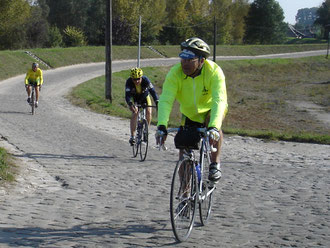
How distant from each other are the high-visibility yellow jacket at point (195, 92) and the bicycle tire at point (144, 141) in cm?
523

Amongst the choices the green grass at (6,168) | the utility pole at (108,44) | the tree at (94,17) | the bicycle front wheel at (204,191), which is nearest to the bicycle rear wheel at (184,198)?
the bicycle front wheel at (204,191)

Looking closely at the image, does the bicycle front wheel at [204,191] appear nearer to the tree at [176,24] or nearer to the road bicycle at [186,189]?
the road bicycle at [186,189]

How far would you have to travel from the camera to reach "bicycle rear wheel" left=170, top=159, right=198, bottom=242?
17.8 feet

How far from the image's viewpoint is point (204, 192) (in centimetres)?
605

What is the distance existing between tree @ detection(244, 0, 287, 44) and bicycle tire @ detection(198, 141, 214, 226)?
90782 millimetres

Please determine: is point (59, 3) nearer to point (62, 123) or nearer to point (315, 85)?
point (315, 85)

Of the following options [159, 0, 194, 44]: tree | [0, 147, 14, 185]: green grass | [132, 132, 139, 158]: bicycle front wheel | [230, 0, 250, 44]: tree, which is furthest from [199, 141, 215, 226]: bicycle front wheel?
[230, 0, 250, 44]: tree

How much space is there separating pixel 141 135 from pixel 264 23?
286 feet

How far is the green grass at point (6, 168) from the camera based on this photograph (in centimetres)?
820

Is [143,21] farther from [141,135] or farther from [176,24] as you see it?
[141,135]

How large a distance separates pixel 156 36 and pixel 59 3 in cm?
1552

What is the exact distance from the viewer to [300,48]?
80938 millimetres

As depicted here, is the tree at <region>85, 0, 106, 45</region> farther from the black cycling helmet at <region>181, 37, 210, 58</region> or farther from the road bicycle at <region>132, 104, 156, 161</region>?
the black cycling helmet at <region>181, 37, 210, 58</region>

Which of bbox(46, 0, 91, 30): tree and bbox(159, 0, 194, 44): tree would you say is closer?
bbox(159, 0, 194, 44): tree
